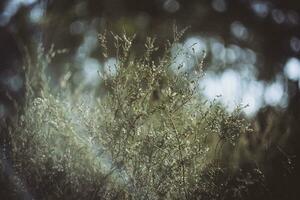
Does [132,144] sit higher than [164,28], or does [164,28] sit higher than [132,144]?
[164,28]

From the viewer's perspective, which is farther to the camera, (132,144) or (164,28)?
(164,28)

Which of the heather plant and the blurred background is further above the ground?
the blurred background

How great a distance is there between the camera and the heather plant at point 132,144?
2732 millimetres

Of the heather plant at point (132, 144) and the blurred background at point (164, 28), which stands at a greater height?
the blurred background at point (164, 28)

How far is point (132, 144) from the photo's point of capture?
2752mm

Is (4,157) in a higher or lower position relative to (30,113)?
lower

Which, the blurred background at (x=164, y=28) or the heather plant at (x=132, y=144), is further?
the blurred background at (x=164, y=28)

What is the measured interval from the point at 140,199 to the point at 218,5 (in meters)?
5.25

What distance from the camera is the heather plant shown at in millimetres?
2732

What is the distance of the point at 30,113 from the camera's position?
296 centimetres

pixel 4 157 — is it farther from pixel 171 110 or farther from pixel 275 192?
pixel 275 192

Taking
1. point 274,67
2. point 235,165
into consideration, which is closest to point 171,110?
point 235,165

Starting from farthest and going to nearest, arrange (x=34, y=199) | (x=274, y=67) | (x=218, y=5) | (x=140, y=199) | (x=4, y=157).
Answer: (x=218, y=5)
(x=274, y=67)
(x=4, y=157)
(x=34, y=199)
(x=140, y=199)

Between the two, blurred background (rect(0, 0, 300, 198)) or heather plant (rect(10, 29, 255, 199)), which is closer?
heather plant (rect(10, 29, 255, 199))
